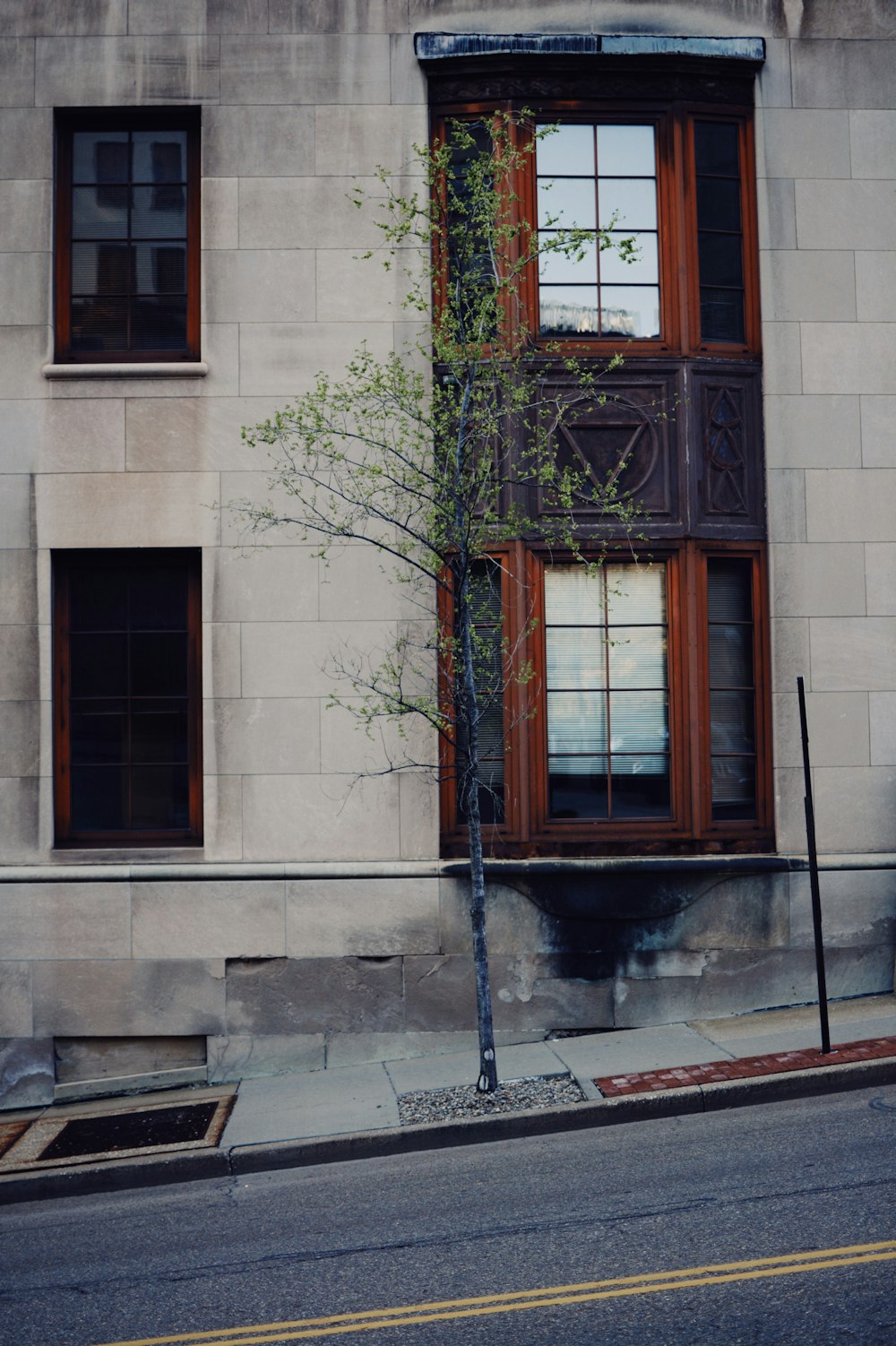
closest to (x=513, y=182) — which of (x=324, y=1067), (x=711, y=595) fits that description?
(x=711, y=595)

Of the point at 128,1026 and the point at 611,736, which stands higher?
the point at 611,736

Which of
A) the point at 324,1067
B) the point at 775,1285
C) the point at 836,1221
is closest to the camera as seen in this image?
the point at 775,1285

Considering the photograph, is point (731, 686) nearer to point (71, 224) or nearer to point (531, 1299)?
point (531, 1299)

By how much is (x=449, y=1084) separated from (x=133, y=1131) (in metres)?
2.44

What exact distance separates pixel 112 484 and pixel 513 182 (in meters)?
4.51

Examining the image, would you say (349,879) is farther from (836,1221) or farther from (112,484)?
(836,1221)

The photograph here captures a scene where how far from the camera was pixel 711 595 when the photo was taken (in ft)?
36.9

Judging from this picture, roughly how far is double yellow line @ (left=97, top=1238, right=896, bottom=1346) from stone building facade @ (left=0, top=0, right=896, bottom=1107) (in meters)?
4.97

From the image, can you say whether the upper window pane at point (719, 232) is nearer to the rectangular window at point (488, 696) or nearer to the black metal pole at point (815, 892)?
the rectangular window at point (488, 696)

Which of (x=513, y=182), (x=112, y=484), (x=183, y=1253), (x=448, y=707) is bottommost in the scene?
(x=183, y=1253)

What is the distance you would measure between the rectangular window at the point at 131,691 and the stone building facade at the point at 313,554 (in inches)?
1.2

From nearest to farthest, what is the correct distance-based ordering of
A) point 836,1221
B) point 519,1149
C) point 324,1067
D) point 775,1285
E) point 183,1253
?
point 775,1285, point 836,1221, point 183,1253, point 519,1149, point 324,1067

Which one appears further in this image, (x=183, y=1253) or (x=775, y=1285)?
(x=183, y=1253)

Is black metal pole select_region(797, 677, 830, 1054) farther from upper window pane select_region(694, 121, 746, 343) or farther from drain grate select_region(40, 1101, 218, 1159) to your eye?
drain grate select_region(40, 1101, 218, 1159)
